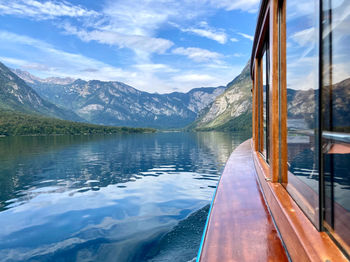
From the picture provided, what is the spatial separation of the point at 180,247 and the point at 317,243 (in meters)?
4.58

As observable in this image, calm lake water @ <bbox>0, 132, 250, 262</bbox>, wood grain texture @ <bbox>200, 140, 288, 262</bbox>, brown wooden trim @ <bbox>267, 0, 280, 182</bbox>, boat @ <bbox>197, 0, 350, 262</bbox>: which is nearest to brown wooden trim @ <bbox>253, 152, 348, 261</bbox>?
boat @ <bbox>197, 0, 350, 262</bbox>

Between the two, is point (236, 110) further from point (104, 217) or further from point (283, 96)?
point (283, 96)

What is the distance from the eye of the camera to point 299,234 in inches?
62.7

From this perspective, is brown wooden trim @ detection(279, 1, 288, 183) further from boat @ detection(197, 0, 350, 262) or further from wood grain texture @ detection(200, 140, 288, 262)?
wood grain texture @ detection(200, 140, 288, 262)

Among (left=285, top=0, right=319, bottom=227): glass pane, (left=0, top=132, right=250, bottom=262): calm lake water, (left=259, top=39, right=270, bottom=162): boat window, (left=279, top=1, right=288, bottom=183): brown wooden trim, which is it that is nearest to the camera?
(left=285, top=0, right=319, bottom=227): glass pane

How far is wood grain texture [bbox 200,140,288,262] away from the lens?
1896 millimetres

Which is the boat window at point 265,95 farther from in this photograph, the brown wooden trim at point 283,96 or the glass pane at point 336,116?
the glass pane at point 336,116

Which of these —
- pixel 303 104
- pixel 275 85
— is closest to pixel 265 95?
pixel 275 85

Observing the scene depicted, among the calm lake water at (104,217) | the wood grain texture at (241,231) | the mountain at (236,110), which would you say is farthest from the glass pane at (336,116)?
the mountain at (236,110)

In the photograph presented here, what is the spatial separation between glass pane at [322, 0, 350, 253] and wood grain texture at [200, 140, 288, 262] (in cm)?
67

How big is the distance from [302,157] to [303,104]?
0.47 metres

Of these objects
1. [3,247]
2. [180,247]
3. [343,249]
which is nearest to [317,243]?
[343,249]

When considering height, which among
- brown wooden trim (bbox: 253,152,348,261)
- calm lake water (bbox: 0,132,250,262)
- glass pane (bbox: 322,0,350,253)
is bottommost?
calm lake water (bbox: 0,132,250,262)

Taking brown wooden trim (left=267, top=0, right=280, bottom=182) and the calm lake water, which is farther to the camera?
the calm lake water
